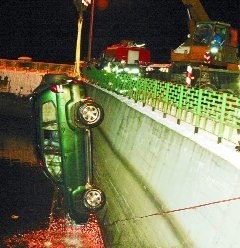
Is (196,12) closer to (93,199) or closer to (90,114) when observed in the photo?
(90,114)

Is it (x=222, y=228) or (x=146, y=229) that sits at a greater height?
(x=222, y=228)

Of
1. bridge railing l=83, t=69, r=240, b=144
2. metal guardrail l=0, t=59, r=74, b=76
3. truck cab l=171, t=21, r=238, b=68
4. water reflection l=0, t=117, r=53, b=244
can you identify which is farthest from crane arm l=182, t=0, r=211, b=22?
metal guardrail l=0, t=59, r=74, b=76

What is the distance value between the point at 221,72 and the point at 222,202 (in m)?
10.4

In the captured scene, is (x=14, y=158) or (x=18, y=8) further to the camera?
(x=18, y=8)

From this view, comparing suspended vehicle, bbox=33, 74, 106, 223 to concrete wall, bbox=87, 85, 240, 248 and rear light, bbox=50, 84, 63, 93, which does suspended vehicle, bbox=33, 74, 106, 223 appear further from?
concrete wall, bbox=87, 85, 240, 248

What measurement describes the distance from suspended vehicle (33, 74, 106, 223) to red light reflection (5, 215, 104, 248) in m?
0.43

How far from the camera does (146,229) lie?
737 cm

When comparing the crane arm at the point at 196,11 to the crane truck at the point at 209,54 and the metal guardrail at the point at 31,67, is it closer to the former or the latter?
the crane truck at the point at 209,54

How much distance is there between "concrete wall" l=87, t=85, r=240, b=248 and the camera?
4930mm

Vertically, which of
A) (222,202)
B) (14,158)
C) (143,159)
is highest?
(222,202)

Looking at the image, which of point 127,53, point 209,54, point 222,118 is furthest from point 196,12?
point 222,118

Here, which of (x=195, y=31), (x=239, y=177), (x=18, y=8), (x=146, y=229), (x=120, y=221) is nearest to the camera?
(x=239, y=177)

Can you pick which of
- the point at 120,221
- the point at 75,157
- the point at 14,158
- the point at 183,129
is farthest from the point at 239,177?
the point at 14,158

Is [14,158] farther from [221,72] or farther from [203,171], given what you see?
[203,171]
